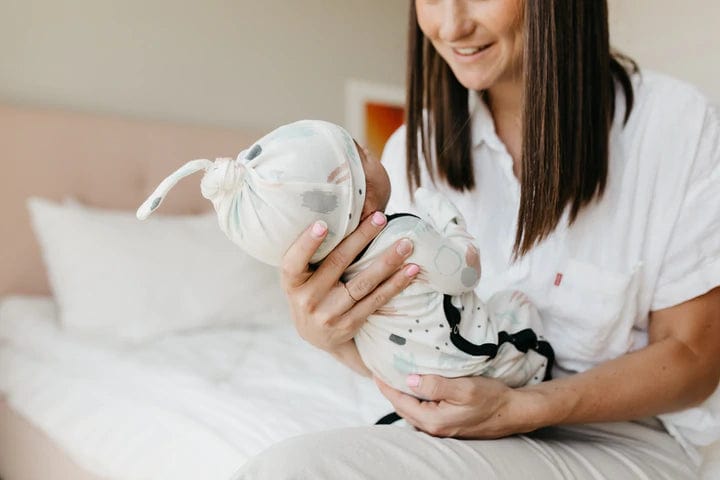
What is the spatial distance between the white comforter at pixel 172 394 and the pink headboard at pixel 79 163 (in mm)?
183

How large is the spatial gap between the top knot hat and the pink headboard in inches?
58.3

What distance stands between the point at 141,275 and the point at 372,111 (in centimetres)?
153

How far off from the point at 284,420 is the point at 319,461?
0.48 meters

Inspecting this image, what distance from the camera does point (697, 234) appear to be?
1083mm

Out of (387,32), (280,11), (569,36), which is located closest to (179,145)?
(280,11)

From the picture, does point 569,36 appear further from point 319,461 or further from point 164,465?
point 164,465

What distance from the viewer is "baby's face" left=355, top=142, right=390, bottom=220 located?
3.16ft

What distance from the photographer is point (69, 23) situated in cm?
233

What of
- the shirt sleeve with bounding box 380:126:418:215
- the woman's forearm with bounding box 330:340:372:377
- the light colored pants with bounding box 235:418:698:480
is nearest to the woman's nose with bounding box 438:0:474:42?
the shirt sleeve with bounding box 380:126:418:215

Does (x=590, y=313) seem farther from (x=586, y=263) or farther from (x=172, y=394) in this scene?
(x=172, y=394)

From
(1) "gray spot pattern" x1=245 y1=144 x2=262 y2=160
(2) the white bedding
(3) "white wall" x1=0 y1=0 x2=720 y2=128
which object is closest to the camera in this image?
(1) "gray spot pattern" x1=245 y1=144 x2=262 y2=160

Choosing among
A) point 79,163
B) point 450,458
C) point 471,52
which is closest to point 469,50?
point 471,52

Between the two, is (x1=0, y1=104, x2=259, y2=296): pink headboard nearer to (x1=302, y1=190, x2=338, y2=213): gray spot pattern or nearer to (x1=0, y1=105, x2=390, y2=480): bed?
(x1=0, y1=105, x2=390, y2=480): bed

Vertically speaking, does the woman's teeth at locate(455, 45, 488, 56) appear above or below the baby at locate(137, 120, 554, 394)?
above
